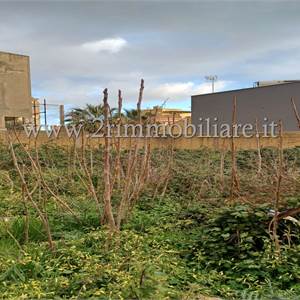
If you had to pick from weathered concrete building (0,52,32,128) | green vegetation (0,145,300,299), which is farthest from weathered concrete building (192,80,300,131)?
green vegetation (0,145,300,299)

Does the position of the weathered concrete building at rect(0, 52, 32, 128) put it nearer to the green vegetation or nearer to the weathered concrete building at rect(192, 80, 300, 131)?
the weathered concrete building at rect(192, 80, 300, 131)

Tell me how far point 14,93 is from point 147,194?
18982mm

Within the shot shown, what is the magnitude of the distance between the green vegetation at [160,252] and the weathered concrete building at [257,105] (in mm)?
16892

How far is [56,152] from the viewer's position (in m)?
9.55

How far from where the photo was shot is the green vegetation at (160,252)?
2.46 meters

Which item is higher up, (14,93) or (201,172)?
(14,93)

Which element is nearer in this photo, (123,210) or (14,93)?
(123,210)

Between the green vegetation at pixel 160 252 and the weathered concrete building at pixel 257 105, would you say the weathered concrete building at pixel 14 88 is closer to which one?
the weathered concrete building at pixel 257 105

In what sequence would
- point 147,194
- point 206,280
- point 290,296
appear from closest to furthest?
point 290,296 < point 206,280 < point 147,194

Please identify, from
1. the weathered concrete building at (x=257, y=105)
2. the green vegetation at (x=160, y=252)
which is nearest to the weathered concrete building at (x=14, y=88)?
the weathered concrete building at (x=257, y=105)

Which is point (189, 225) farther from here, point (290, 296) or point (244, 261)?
point (290, 296)

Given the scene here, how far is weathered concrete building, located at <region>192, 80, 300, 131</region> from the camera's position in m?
21.6

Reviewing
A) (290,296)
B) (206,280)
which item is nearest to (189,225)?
(206,280)

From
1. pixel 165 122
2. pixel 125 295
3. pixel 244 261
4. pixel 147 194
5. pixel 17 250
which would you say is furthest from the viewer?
pixel 165 122
